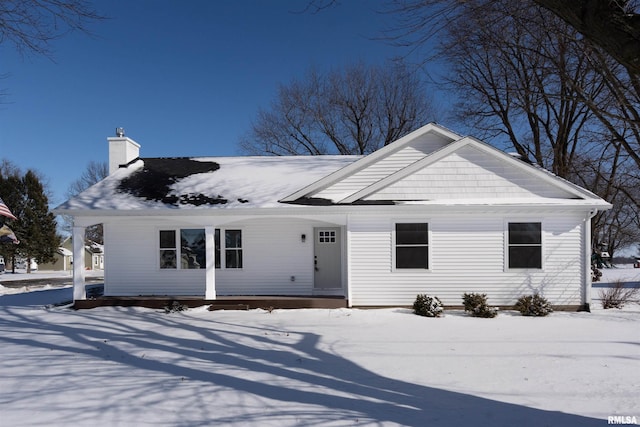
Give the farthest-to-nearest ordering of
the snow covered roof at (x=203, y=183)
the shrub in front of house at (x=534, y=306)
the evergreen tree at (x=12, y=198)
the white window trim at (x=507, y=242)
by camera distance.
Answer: the evergreen tree at (x=12, y=198), the snow covered roof at (x=203, y=183), the white window trim at (x=507, y=242), the shrub in front of house at (x=534, y=306)

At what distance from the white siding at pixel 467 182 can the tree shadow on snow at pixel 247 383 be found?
516cm

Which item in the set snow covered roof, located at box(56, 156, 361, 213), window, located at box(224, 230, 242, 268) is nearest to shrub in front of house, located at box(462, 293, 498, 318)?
snow covered roof, located at box(56, 156, 361, 213)

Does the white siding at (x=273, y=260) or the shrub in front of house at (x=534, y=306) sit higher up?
the white siding at (x=273, y=260)

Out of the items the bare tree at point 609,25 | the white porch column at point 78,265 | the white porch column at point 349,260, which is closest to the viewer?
the bare tree at point 609,25

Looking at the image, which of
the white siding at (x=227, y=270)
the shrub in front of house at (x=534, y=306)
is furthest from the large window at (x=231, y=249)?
the shrub in front of house at (x=534, y=306)

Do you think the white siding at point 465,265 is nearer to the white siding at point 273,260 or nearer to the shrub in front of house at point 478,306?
the shrub in front of house at point 478,306

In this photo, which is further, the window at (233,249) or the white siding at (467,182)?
the window at (233,249)

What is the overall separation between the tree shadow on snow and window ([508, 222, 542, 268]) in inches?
239

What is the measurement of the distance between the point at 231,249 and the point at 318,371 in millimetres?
7685

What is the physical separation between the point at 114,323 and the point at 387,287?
22.7 feet

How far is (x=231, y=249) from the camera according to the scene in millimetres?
13461

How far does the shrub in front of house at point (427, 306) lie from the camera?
10984mm

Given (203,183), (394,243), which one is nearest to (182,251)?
(203,183)

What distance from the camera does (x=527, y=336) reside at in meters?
8.70
